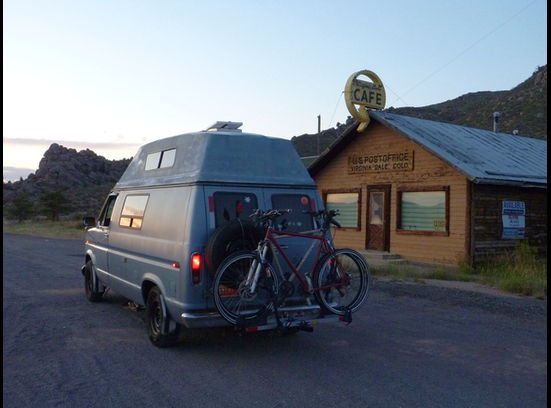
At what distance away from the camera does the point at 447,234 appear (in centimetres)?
1716

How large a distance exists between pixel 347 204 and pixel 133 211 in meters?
13.4

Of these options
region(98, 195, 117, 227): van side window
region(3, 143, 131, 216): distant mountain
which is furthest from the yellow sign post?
region(3, 143, 131, 216): distant mountain

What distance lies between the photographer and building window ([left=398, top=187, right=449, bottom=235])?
57.1 ft

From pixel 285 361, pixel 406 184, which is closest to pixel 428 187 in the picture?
pixel 406 184

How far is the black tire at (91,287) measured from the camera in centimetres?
1007

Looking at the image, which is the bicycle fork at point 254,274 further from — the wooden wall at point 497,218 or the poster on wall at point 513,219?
the poster on wall at point 513,219

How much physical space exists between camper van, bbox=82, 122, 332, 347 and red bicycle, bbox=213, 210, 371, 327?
174mm

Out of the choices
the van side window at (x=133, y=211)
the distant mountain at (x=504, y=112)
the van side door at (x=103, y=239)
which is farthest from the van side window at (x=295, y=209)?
the distant mountain at (x=504, y=112)

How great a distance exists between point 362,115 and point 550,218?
669 centimetres

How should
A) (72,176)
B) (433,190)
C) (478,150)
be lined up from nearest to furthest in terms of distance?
1. (433,190)
2. (478,150)
3. (72,176)

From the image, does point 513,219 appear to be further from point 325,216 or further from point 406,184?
point 325,216

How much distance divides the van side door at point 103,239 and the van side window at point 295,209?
333 cm

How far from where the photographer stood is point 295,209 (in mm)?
7512

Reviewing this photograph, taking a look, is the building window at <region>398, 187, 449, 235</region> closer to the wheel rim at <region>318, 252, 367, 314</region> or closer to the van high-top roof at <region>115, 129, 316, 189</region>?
the van high-top roof at <region>115, 129, 316, 189</region>
